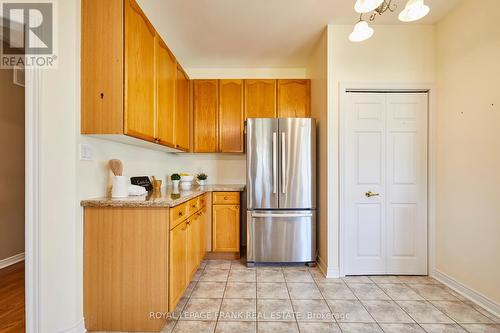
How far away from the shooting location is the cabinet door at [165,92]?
7.32ft

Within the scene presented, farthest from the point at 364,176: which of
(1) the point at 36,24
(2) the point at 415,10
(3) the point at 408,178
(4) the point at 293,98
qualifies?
(1) the point at 36,24

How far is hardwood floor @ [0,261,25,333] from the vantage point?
171cm

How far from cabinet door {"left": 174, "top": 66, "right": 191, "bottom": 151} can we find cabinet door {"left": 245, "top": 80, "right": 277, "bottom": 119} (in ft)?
2.77

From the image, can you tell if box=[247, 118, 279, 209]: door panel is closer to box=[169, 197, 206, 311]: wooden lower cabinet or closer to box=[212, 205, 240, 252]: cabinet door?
box=[212, 205, 240, 252]: cabinet door

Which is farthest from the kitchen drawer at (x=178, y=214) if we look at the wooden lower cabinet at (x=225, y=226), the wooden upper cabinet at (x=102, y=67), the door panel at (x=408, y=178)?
the door panel at (x=408, y=178)

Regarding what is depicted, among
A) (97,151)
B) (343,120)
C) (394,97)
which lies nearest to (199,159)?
(97,151)

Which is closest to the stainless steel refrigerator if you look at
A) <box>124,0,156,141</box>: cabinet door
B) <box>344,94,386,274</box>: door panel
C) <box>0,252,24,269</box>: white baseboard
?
<box>344,94,386,274</box>: door panel

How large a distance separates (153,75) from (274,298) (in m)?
2.30

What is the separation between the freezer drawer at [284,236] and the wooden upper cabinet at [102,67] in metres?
1.80

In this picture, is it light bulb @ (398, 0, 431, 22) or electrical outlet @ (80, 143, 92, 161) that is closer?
light bulb @ (398, 0, 431, 22)

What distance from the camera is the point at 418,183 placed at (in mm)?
2551

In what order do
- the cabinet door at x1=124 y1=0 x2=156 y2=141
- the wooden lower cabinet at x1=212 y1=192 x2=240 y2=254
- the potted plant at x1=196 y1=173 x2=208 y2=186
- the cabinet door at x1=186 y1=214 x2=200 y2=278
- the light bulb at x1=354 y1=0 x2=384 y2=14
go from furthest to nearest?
1. the potted plant at x1=196 y1=173 x2=208 y2=186
2. the wooden lower cabinet at x1=212 y1=192 x2=240 y2=254
3. the cabinet door at x1=186 y1=214 x2=200 y2=278
4. the cabinet door at x1=124 y1=0 x2=156 y2=141
5. the light bulb at x1=354 y1=0 x2=384 y2=14

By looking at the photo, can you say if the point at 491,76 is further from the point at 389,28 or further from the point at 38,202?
Result: the point at 38,202

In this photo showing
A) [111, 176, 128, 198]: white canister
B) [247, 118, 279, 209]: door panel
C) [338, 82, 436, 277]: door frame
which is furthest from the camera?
[247, 118, 279, 209]: door panel
